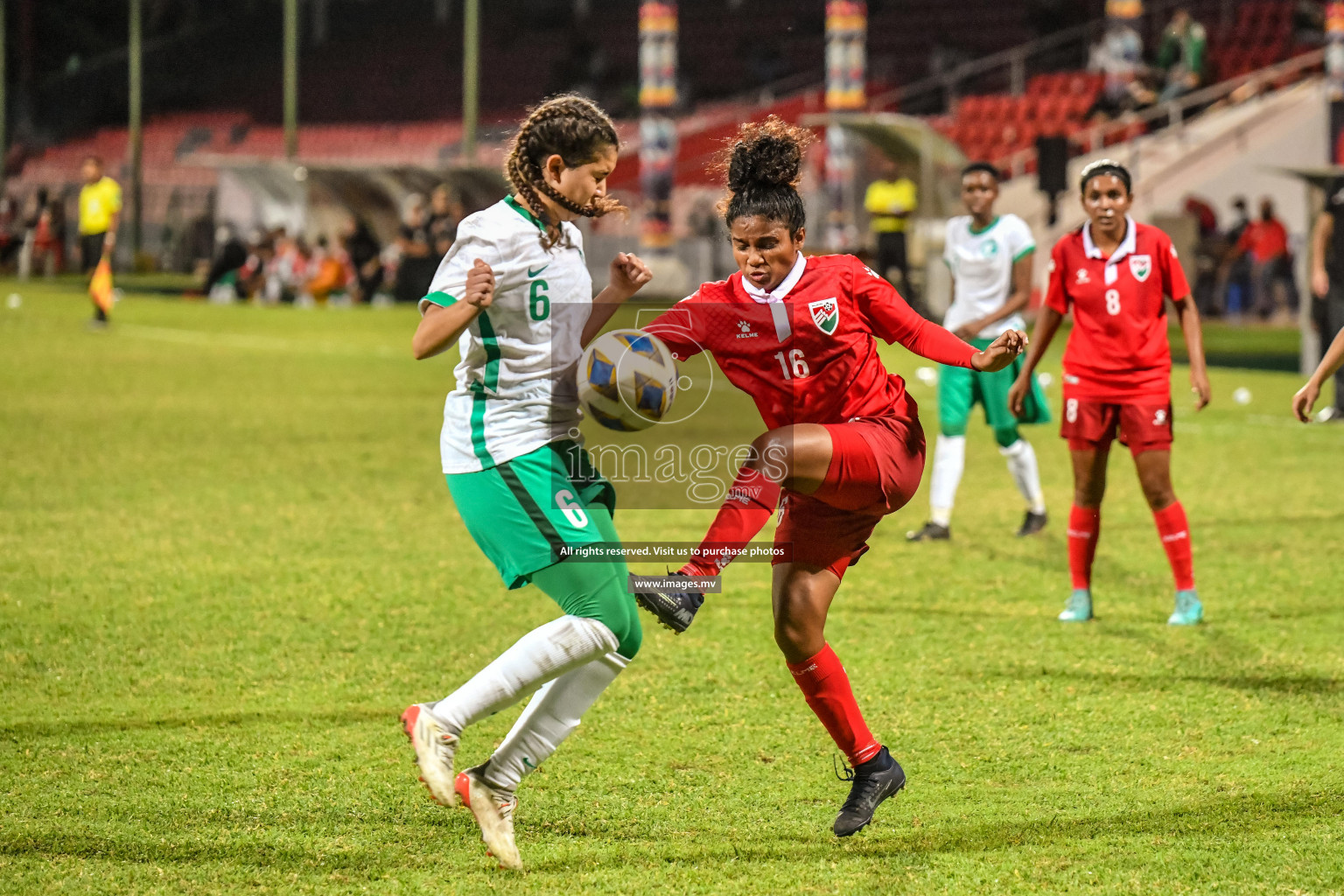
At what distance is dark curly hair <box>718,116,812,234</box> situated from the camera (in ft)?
13.8

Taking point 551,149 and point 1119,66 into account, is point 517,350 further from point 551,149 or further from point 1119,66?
point 1119,66

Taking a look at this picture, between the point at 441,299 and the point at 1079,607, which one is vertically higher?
the point at 441,299

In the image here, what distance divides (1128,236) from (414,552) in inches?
159

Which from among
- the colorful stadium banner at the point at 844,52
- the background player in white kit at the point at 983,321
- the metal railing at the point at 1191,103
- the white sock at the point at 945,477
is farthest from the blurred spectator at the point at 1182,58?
the white sock at the point at 945,477

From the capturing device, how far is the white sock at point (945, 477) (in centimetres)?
891

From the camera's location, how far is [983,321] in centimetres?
869

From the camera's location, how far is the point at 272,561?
8047mm

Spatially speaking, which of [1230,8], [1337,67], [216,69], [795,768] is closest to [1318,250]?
[795,768]

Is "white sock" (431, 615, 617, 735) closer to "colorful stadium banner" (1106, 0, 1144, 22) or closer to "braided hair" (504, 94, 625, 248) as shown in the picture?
"braided hair" (504, 94, 625, 248)

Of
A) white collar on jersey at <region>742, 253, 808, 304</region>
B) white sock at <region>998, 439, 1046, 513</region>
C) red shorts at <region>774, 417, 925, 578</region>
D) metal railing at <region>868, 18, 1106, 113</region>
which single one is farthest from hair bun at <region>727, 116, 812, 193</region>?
metal railing at <region>868, 18, 1106, 113</region>

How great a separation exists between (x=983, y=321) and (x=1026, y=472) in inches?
39.9

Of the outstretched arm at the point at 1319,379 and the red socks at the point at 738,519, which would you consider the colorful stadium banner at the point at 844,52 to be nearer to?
the outstretched arm at the point at 1319,379

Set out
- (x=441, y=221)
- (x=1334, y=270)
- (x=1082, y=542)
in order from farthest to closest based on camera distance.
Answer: (x=441, y=221)
(x=1334, y=270)
(x=1082, y=542)

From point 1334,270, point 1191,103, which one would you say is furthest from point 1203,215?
point 1334,270
